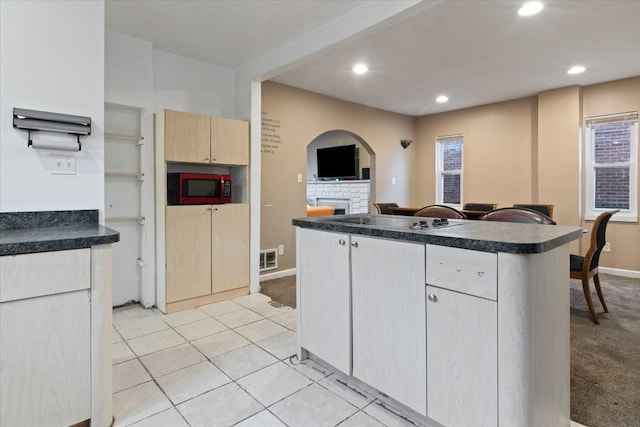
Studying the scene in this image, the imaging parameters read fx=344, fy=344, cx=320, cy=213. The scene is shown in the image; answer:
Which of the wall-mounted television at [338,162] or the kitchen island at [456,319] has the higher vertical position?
the wall-mounted television at [338,162]

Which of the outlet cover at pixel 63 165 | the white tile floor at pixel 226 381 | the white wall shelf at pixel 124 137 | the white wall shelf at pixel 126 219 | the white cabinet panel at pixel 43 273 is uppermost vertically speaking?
the white wall shelf at pixel 124 137

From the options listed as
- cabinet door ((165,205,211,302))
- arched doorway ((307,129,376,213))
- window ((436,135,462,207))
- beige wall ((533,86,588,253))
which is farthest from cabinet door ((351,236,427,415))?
window ((436,135,462,207))

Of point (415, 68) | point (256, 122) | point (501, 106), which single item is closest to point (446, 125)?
point (501, 106)

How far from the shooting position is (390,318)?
1.67 m

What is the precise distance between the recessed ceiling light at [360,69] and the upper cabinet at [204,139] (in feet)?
4.67

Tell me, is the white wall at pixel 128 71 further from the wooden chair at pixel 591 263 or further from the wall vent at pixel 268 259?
the wooden chair at pixel 591 263

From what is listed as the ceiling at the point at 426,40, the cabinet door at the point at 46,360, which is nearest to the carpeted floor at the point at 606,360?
the cabinet door at the point at 46,360

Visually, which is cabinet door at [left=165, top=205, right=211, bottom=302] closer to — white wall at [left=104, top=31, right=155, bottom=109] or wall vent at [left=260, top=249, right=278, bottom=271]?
wall vent at [left=260, top=249, right=278, bottom=271]

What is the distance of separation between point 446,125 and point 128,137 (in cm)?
519

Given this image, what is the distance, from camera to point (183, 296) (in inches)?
129

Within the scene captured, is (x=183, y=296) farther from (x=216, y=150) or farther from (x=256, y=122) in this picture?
(x=256, y=122)

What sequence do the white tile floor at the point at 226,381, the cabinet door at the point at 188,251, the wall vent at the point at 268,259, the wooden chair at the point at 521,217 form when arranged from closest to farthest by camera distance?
the white tile floor at the point at 226,381
the wooden chair at the point at 521,217
the cabinet door at the point at 188,251
the wall vent at the point at 268,259

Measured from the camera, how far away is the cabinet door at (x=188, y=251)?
10.5ft

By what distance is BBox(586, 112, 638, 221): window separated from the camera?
444 cm
